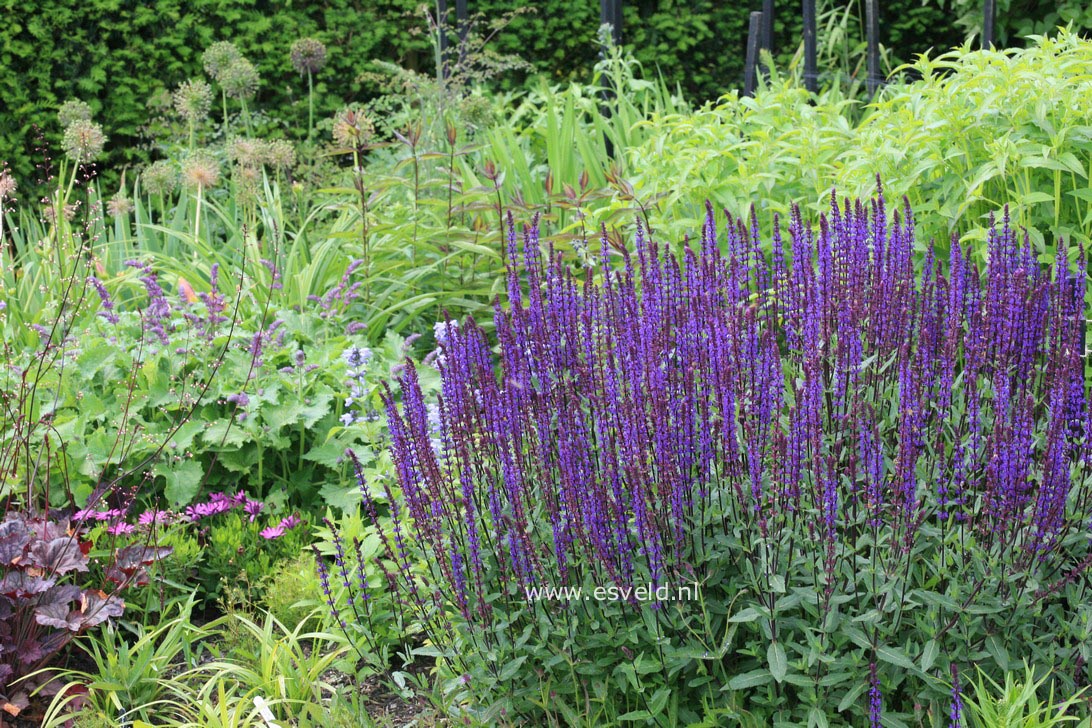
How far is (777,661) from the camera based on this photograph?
214 centimetres

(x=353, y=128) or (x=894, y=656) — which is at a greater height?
(x=353, y=128)

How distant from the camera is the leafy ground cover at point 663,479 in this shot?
2.25m

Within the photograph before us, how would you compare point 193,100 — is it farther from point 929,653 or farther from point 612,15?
point 929,653

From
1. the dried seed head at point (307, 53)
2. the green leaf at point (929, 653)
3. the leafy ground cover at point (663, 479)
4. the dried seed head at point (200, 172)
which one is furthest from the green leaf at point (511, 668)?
the dried seed head at point (307, 53)

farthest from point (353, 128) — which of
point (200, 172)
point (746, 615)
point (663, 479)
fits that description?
point (746, 615)

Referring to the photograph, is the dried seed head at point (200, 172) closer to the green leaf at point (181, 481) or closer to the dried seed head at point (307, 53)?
the dried seed head at point (307, 53)

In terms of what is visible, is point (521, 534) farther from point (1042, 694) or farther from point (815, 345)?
point (1042, 694)

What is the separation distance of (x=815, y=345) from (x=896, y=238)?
1.89 ft

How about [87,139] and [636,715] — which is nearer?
[636,715]

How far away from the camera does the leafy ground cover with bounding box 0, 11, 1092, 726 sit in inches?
88.6

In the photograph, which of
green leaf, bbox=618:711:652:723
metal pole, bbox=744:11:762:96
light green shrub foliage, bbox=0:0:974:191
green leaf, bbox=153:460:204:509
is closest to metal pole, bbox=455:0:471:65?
light green shrub foliage, bbox=0:0:974:191

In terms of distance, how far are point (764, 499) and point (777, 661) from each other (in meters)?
0.33

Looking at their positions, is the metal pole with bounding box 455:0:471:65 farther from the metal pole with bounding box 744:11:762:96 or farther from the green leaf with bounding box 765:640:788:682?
the green leaf with bounding box 765:640:788:682

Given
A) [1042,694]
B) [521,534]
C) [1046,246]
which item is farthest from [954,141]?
[521,534]
